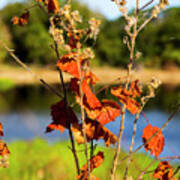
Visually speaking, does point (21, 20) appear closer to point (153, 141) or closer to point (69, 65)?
point (69, 65)

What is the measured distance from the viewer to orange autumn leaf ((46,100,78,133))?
0.91 m

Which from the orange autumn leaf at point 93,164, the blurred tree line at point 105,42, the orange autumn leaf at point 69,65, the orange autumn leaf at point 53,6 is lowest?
the blurred tree line at point 105,42

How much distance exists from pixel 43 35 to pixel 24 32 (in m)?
3.07

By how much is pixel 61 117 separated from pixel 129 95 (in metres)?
0.25

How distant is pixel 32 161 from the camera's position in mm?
4477

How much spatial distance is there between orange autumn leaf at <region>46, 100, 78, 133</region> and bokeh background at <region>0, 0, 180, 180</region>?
290 cm

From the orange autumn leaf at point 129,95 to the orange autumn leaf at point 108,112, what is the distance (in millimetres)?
47

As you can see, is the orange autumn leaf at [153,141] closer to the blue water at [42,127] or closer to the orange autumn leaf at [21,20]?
the orange autumn leaf at [21,20]

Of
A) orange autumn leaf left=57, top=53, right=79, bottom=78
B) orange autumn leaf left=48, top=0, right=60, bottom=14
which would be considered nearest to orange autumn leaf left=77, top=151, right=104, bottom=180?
orange autumn leaf left=57, top=53, right=79, bottom=78

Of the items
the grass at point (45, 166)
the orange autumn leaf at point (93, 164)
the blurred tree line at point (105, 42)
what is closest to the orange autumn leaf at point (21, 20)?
the orange autumn leaf at point (93, 164)

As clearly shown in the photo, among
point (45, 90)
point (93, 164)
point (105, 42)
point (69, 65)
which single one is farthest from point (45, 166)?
point (105, 42)

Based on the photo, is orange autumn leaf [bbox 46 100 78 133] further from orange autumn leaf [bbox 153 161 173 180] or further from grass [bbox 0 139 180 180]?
grass [bbox 0 139 180 180]

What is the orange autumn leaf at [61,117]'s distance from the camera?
907 millimetres

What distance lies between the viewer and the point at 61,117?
93 cm
